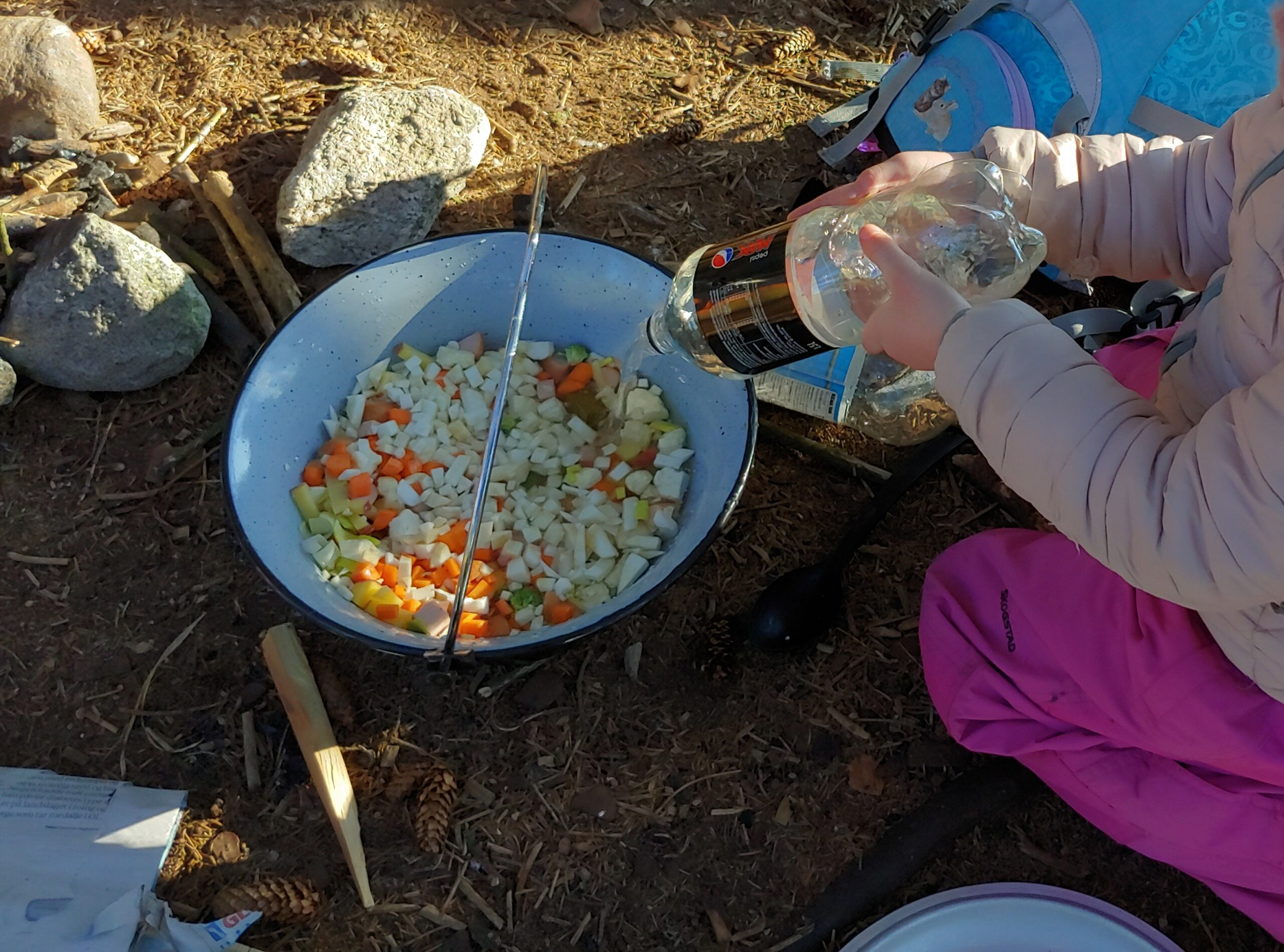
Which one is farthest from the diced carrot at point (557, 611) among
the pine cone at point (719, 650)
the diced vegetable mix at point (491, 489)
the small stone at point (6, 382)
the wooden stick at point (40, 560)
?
the small stone at point (6, 382)

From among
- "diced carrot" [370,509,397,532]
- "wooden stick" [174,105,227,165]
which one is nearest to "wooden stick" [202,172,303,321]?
"wooden stick" [174,105,227,165]

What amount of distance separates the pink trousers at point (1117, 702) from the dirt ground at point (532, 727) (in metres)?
0.21

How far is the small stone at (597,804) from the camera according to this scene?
1.90m

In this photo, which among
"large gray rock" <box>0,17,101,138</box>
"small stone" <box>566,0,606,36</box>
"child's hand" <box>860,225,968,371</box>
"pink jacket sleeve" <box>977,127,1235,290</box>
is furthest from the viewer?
"small stone" <box>566,0,606,36</box>

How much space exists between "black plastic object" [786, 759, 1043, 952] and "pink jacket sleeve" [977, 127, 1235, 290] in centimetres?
99

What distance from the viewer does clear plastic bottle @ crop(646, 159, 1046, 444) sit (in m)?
1.42

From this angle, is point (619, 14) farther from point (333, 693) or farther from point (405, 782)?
point (405, 782)

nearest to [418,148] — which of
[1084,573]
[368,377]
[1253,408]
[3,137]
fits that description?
[368,377]

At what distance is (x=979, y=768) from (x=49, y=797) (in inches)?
70.6

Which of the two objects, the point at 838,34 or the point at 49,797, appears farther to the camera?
the point at 838,34

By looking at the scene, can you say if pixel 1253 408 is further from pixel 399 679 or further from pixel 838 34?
pixel 838 34

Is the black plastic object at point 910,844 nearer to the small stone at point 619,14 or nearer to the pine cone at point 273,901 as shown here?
the pine cone at point 273,901

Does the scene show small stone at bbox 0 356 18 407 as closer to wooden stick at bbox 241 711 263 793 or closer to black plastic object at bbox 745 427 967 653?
wooden stick at bbox 241 711 263 793

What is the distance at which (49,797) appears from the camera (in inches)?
71.4
